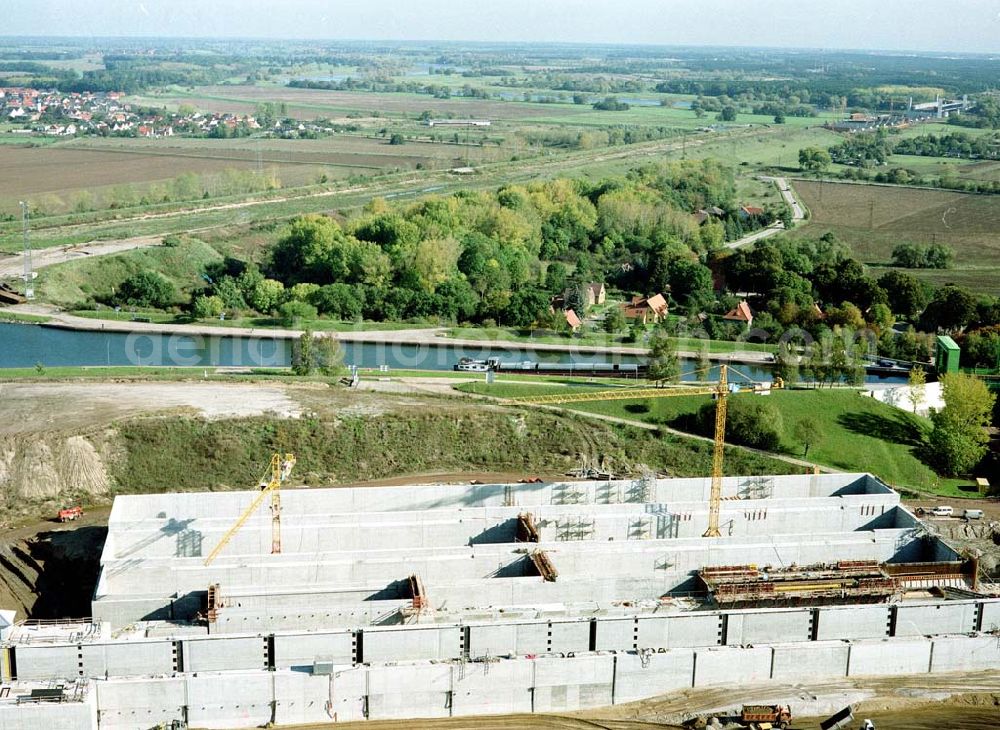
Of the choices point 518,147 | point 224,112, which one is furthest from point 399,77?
point 518,147

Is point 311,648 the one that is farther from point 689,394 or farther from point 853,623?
point 689,394

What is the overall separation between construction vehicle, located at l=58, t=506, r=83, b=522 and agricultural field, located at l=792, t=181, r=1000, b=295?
4693cm

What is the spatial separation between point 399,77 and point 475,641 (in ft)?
460

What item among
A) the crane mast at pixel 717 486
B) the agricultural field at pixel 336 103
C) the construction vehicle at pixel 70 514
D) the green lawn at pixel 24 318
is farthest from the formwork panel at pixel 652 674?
the agricultural field at pixel 336 103

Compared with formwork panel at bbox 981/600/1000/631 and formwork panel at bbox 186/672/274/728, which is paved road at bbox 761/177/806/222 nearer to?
formwork panel at bbox 981/600/1000/631

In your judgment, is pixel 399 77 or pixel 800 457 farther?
pixel 399 77

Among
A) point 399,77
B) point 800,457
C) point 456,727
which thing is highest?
point 399,77

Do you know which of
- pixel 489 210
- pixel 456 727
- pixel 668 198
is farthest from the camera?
pixel 668 198

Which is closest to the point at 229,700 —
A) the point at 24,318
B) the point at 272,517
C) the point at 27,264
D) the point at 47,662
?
the point at 47,662

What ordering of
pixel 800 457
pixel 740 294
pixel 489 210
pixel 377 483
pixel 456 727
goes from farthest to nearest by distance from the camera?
1. pixel 489 210
2. pixel 740 294
3. pixel 800 457
4. pixel 377 483
5. pixel 456 727

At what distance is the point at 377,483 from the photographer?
32438mm

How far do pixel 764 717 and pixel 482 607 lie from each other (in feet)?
21.0

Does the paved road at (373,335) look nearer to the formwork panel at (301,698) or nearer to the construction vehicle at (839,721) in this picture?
the construction vehicle at (839,721)

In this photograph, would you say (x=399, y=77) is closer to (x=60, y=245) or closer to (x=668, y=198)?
(x=668, y=198)
